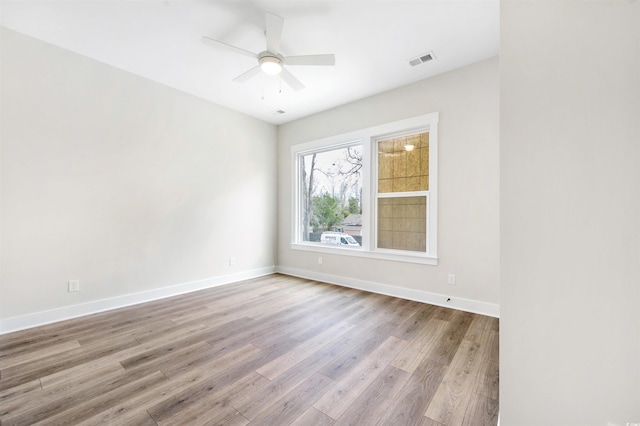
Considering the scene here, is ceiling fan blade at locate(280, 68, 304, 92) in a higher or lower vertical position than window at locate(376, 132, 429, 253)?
higher

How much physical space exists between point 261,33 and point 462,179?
2748 mm

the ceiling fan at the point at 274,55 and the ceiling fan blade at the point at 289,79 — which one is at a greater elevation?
the ceiling fan at the point at 274,55

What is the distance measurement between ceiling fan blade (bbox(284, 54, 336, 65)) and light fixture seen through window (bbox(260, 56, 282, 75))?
9 centimetres

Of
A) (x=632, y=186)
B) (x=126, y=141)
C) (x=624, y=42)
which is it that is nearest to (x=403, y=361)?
(x=632, y=186)

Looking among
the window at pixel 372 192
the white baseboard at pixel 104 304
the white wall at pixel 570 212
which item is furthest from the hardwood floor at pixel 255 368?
the window at pixel 372 192

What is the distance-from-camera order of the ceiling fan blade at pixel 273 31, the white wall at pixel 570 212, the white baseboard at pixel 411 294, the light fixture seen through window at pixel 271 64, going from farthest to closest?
the white baseboard at pixel 411 294, the light fixture seen through window at pixel 271 64, the ceiling fan blade at pixel 273 31, the white wall at pixel 570 212

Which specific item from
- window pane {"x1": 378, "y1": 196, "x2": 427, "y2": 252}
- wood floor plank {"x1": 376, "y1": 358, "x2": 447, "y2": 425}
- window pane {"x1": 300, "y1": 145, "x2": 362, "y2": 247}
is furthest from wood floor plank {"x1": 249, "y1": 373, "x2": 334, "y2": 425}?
window pane {"x1": 300, "y1": 145, "x2": 362, "y2": 247}

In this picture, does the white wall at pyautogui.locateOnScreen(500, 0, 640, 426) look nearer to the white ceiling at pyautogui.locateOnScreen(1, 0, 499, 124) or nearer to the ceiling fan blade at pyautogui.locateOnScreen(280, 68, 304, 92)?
the white ceiling at pyautogui.locateOnScreen(1, 0, 499, 124)

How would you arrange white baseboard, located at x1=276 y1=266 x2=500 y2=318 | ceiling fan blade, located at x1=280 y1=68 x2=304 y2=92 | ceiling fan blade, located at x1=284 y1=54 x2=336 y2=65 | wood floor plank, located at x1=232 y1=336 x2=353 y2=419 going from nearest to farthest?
wood floor plank, located at x1=232 y1=336 x2=353 y2=419, ceiling fan blade, located at x1=284 y1=54 x2=336 y2=65, ceiling fan blade, located at x1=280 y1=68 x2=304 y2=92, white baseboard, located at x1=276 y1=266 x2=500 y2=318

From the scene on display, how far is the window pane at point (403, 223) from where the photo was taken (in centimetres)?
355

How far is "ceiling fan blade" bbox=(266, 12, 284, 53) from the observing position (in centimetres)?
216

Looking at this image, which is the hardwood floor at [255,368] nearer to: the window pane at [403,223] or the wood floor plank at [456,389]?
the wood floor plank at [456,389]

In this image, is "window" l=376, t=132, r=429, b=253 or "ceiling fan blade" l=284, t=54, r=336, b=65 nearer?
"ceiling fan blade" l=284, t=54, r=336, b=65

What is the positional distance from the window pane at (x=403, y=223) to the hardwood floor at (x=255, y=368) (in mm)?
921
